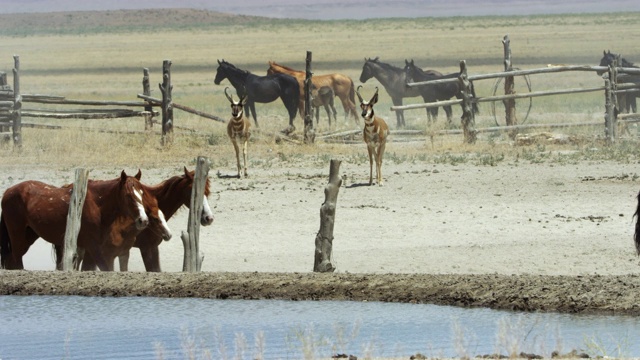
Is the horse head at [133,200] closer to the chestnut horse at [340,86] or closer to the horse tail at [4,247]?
the horse tail at [4,247]

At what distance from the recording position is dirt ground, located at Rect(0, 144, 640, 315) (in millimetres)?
10867

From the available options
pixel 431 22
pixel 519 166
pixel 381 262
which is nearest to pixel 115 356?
pixel 381 262

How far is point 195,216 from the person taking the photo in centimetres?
1221

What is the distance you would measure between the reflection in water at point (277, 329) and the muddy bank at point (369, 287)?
5.8 inches

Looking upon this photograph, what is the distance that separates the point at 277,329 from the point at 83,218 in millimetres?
3175

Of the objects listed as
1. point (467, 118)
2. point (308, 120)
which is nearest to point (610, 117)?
point (467, 118)

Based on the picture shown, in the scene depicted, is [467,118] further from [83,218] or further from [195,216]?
[83,218]

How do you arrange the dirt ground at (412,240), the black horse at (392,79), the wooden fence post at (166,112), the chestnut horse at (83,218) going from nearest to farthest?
1. the dirt ground at (412,240)
2. the chestnut horse at (83,218)
3. the wooden fence post at (166,112)
4. the black horse at (392,79)

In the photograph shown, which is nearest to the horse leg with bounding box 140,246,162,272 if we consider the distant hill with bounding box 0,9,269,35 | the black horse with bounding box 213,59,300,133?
the black horse with bounding box 213,59,300,133

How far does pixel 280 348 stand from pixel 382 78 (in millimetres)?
26423

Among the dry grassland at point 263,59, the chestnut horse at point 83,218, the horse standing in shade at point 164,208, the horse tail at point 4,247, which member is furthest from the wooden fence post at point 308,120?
the horse tail at point 4,247

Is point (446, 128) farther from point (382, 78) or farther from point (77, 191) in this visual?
point (77, 191)

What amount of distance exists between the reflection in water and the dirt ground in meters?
0.26

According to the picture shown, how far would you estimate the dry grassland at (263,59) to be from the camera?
24.1 meters
